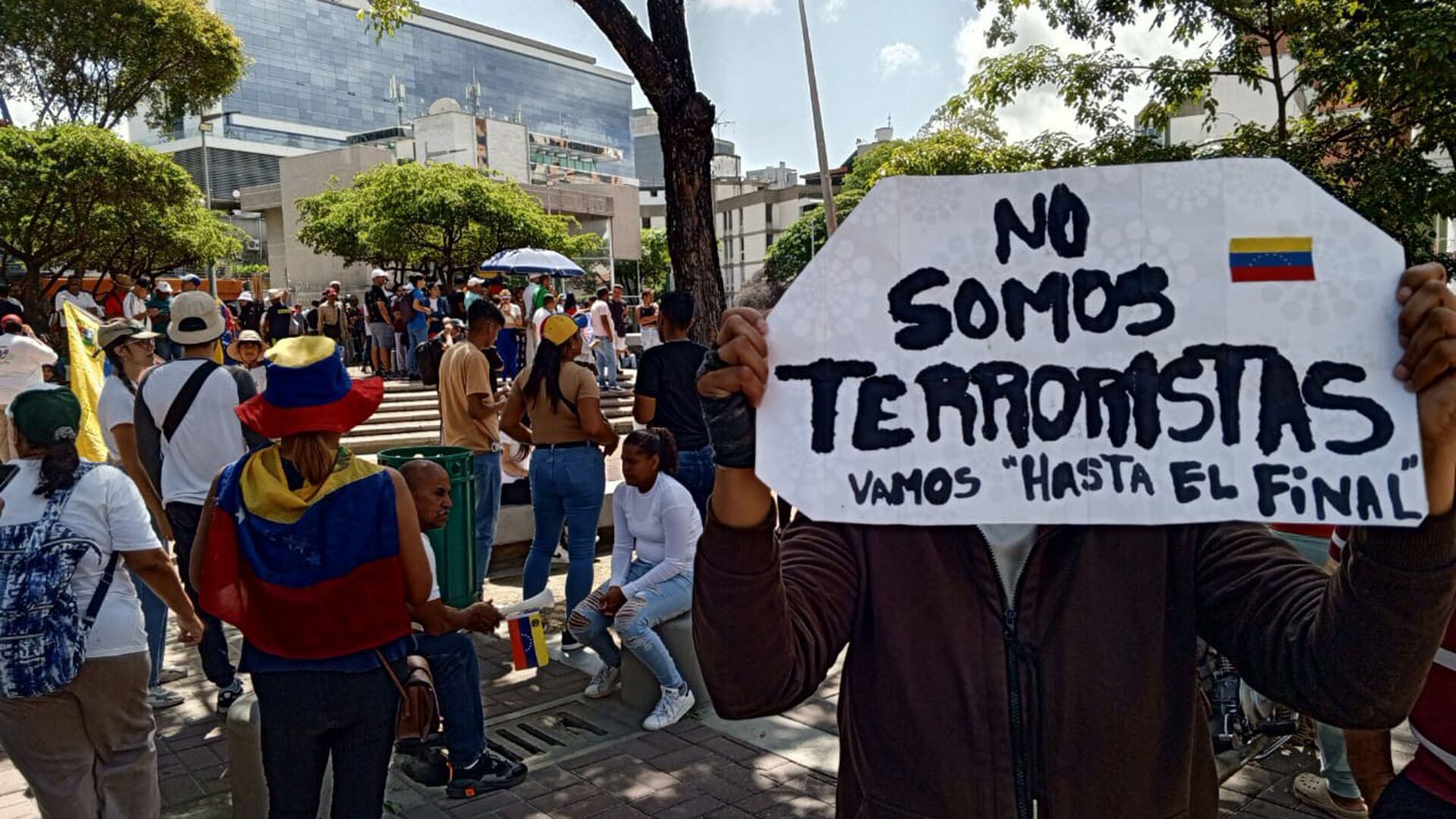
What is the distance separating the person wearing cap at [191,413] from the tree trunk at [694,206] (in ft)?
10.00

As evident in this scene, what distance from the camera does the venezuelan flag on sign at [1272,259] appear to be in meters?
1.58

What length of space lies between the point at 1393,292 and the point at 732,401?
Result: 1.01m

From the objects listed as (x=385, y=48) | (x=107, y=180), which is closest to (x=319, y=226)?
(x=107, y=180)

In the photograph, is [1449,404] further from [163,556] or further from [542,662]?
[542,662]

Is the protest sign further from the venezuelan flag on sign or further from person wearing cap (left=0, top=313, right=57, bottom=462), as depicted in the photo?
person wearing cap (left=0, top=313, right=57, bottom=462)

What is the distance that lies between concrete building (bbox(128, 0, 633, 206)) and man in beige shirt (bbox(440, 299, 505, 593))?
3181 inches

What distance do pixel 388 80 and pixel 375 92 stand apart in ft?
9.13

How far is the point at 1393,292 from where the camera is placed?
1541 millimetres

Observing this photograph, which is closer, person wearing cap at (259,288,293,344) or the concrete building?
person wearing cap at (259,288,293,344)

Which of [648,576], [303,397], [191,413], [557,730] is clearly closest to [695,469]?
[648,576]

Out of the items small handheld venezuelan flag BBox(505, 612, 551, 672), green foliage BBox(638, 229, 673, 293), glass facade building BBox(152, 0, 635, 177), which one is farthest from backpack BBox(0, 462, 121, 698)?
glass facade building BBox(152, 0, 635, 177)

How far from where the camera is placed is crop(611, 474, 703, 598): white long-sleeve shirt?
5.27 metres

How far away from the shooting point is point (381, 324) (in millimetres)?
18469

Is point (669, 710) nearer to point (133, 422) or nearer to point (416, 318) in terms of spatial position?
point (133, 422)
